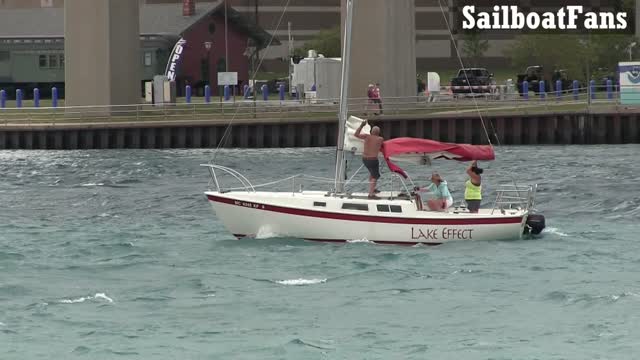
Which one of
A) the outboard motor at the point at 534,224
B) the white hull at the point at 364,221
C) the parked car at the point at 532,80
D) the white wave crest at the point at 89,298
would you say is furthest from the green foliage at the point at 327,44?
the white wave crest at the point at 89,298

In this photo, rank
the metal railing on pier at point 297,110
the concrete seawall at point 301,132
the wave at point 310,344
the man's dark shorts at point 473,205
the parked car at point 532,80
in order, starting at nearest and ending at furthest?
the wave at point 310,344 < the man's dark shorts at point 473,205 < the concrete seawall at point 301,132 < the metal railing on pier at point 297,110 < the parked car at point 532,80

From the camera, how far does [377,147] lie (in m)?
38.6

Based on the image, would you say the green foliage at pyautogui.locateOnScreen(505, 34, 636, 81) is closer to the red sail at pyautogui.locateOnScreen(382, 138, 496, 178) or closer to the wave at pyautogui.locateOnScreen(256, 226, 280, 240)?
A: the red sail at pyautogui.locateOnScreen(382, 138, 496, 178)

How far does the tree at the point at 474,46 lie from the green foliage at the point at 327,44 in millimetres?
12480

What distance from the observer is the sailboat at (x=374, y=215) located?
121 feet

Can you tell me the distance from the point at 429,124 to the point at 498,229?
36328 mm

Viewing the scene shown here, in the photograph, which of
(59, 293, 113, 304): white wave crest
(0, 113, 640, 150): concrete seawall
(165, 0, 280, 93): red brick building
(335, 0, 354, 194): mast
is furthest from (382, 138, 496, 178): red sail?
(165, 0, 280, 93): red brick building

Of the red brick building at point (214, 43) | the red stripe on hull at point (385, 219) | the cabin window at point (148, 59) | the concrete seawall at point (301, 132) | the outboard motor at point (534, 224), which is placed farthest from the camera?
the red brick building at point (214, 43)

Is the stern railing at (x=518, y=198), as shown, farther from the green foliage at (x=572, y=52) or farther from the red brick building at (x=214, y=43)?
the red brick building at (x=214, y=43)

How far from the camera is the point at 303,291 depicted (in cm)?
3209

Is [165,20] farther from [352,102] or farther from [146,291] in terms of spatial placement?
[146,291]

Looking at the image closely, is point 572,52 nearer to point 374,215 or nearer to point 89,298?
point 374,215

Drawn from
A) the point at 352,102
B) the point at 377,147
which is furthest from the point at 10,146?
the point at 377,147

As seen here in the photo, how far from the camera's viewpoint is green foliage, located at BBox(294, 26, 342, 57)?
467 feet
